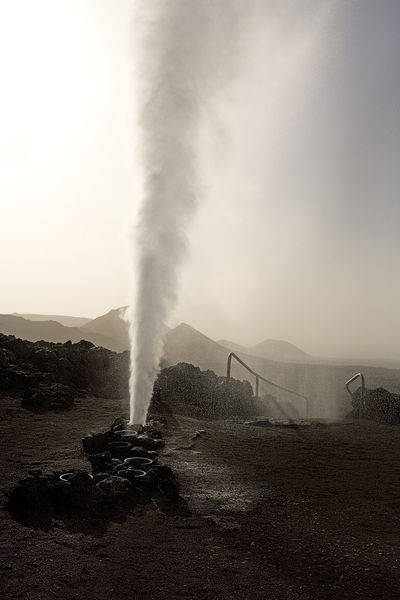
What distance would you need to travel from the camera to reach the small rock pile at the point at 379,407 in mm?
17133

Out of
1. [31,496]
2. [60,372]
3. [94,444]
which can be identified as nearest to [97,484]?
[31,496]

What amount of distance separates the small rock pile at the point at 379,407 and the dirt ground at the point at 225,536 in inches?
292

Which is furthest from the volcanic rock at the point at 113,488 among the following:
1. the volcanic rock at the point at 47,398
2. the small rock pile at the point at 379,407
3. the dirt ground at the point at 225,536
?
the small rock pile at the point at 379,407

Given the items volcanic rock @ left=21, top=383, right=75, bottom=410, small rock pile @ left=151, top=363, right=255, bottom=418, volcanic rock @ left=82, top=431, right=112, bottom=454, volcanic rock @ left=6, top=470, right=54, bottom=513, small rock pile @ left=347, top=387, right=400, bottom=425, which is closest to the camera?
volcanic rock @ left=6, top=470, right=54, bottom=513

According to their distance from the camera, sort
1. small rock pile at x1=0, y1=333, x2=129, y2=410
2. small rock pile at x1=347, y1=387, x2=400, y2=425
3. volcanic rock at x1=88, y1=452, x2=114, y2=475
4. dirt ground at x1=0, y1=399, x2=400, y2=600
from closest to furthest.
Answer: dirt ground at x1=0, y1=399, x2=400, y2=600, volcanic rock at x1=88, y1=452, x2=114, y2=475, small rock pile at x1=0, y1=333, x2=129, y2=410, small rock pile at x1=347, y1=387, x2=400, y2=425

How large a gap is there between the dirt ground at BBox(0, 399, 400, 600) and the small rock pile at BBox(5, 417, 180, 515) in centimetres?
29

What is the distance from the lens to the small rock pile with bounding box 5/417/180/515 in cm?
622

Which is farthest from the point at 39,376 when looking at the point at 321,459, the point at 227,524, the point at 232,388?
the point at 227,524

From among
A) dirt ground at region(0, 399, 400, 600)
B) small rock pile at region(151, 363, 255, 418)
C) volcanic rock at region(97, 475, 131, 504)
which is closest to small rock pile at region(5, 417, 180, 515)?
volcanic rock at region(97, 475, 131, 504)

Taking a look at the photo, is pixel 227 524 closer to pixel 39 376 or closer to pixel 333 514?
pixel 333 514

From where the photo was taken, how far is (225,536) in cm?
566

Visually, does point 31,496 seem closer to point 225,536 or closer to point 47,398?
point 225,536

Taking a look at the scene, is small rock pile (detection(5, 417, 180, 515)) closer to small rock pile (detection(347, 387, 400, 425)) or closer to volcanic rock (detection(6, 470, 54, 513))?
volcanic rock (detection(6, 470, 54, 513))

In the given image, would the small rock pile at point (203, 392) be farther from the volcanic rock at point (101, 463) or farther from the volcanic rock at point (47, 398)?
the volcanic rock at point (101, 463)
